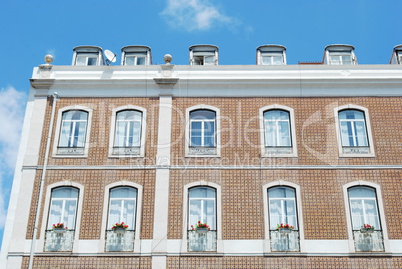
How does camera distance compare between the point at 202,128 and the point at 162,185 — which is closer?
the point at 162,185

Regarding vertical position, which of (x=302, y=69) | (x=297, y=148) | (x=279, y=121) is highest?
(x=302, y=69)

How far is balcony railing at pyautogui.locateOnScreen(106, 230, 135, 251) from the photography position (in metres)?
16.2

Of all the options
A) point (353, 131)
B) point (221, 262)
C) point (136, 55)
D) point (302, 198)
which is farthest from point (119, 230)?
point (353, 131)

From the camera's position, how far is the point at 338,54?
20844 millimetres

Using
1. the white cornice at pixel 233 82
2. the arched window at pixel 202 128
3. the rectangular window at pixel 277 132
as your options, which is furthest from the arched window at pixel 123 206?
the rectangular window at pixel 277 132

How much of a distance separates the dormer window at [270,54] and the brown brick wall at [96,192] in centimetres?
714

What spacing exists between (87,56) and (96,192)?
6.61 m

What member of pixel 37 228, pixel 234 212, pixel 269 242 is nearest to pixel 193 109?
pixel 234 212

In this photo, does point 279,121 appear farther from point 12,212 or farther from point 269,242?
point 12,212

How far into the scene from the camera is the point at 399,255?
15.9 metres

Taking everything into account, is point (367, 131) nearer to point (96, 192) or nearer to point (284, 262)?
point (284, 262)

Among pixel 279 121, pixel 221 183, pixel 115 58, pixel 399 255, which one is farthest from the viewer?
pixel 115 58

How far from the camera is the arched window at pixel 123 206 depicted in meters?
16.7

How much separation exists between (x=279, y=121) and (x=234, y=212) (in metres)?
4.02
